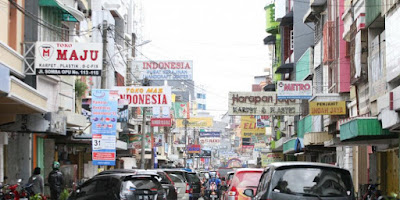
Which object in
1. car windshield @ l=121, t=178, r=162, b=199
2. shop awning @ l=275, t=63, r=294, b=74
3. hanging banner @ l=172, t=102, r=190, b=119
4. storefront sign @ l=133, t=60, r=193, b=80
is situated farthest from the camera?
hanging banner @ l=172, t=102, r=190, b=119

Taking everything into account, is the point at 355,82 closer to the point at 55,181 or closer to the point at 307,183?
the point at 55,181

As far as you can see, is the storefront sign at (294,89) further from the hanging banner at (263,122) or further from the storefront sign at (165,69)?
the hanging banner at (263,122)

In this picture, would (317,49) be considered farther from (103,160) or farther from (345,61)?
(103,160)

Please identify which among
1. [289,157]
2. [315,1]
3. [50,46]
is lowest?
[289,157]

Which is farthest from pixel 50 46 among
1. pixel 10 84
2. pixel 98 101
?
pixel 98 101

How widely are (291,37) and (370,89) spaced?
31.3 meters

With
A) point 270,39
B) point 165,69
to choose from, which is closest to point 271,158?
point 270,39

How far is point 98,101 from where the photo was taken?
96.2 feet

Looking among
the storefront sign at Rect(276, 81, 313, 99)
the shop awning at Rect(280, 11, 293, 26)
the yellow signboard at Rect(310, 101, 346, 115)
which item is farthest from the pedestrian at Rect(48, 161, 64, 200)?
the shop awning at Rect(280, 11, 293, 26)

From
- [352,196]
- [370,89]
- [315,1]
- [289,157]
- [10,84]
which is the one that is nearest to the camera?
[352,196]

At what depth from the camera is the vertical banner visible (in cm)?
2903

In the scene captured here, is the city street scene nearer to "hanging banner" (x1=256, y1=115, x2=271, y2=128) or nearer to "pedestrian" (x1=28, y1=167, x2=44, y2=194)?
"pedestrian" (x1=28, y1=167, x2=44, y2=194)

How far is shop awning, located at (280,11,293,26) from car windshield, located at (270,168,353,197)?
42.7m

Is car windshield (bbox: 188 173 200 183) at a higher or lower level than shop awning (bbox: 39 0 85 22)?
lower
